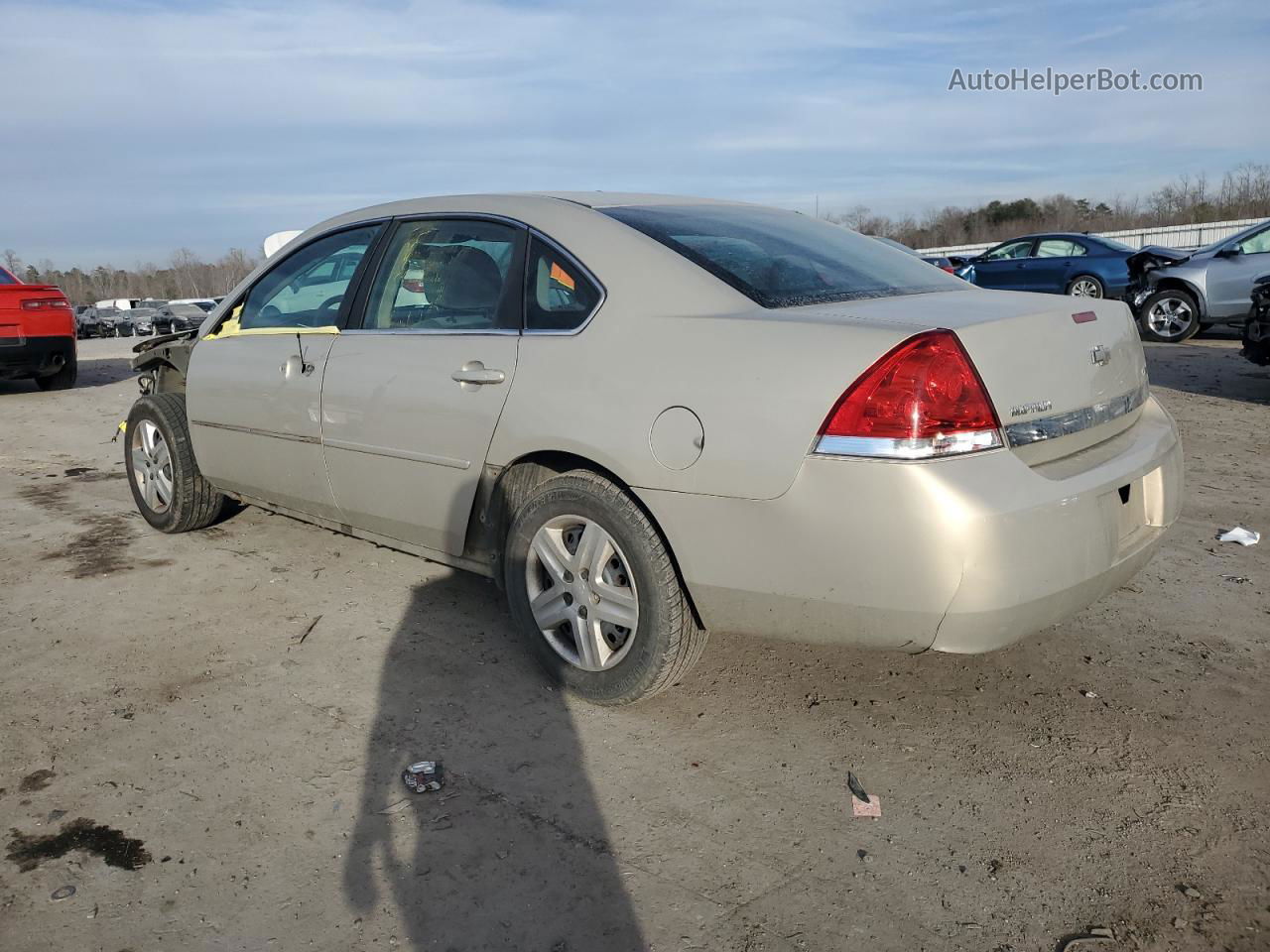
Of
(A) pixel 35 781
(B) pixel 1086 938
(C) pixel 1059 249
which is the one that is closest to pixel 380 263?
(A) pixel 35 781

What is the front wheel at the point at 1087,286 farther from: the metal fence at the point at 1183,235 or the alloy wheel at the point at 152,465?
the metal fence at the point at 1183,235

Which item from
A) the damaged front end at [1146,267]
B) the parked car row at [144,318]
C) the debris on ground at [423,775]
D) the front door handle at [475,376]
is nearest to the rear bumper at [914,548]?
the front door handle at [475,376]

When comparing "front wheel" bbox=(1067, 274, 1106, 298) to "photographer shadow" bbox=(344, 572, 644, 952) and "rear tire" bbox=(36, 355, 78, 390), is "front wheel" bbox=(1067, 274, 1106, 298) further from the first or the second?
"photographer shadow" bbox=(344, 572, 644, 952)

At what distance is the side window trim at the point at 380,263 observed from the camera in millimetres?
3455

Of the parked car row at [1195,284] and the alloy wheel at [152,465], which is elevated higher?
the parked car row at [1195,284]

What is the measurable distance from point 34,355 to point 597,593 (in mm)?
10607

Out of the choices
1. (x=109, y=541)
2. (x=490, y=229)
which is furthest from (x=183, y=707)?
(x=109, y=541)

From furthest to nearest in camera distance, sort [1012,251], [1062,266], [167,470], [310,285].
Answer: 1. [1012,251]
2. [1062,266]
3. [167,470]
4. [310,285]

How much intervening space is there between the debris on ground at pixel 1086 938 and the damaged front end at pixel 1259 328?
775cm

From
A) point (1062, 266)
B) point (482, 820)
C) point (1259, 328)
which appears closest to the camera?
point (482, 820)

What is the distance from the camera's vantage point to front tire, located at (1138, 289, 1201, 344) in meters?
12.5

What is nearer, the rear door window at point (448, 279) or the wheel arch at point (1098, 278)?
the rear door window at point (448, 279)

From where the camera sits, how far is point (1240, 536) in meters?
4.71

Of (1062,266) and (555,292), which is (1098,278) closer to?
(1062,266)
